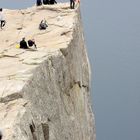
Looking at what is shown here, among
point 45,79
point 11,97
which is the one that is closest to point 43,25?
point 45,79

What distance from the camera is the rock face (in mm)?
26328

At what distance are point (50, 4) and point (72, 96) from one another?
1528 cm

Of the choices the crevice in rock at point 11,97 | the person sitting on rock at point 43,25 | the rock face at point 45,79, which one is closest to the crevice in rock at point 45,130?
the rock face at point 45,79

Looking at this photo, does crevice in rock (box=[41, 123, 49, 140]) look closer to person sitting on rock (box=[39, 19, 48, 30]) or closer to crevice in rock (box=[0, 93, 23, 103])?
crevice in rock (box=[0, 93, 23, 103])

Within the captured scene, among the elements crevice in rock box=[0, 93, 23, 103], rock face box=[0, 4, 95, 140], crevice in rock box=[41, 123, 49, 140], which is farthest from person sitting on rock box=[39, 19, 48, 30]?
crevice in rock box=[0, 93, 23, 103]

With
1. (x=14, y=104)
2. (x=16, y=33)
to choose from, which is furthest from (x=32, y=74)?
(x=16, y=33)

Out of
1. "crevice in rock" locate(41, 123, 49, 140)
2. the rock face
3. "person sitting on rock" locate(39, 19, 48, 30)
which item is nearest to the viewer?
the rock face

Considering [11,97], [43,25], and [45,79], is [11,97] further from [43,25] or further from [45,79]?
[43,25]

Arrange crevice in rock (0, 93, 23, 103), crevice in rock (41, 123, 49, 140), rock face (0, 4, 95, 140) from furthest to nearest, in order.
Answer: crevice in rock (41, 123, 49, 140), crevice in rock (0, 93, 23, 103), rock face (0, 4, 95, 140)

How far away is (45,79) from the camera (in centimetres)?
3212

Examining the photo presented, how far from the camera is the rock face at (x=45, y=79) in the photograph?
26328 mm

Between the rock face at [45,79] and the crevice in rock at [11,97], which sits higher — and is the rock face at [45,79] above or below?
below

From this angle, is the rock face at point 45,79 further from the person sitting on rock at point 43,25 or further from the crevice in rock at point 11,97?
the person sitting on rock at point 43,25

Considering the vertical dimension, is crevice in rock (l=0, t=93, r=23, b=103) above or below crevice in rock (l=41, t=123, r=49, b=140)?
above
